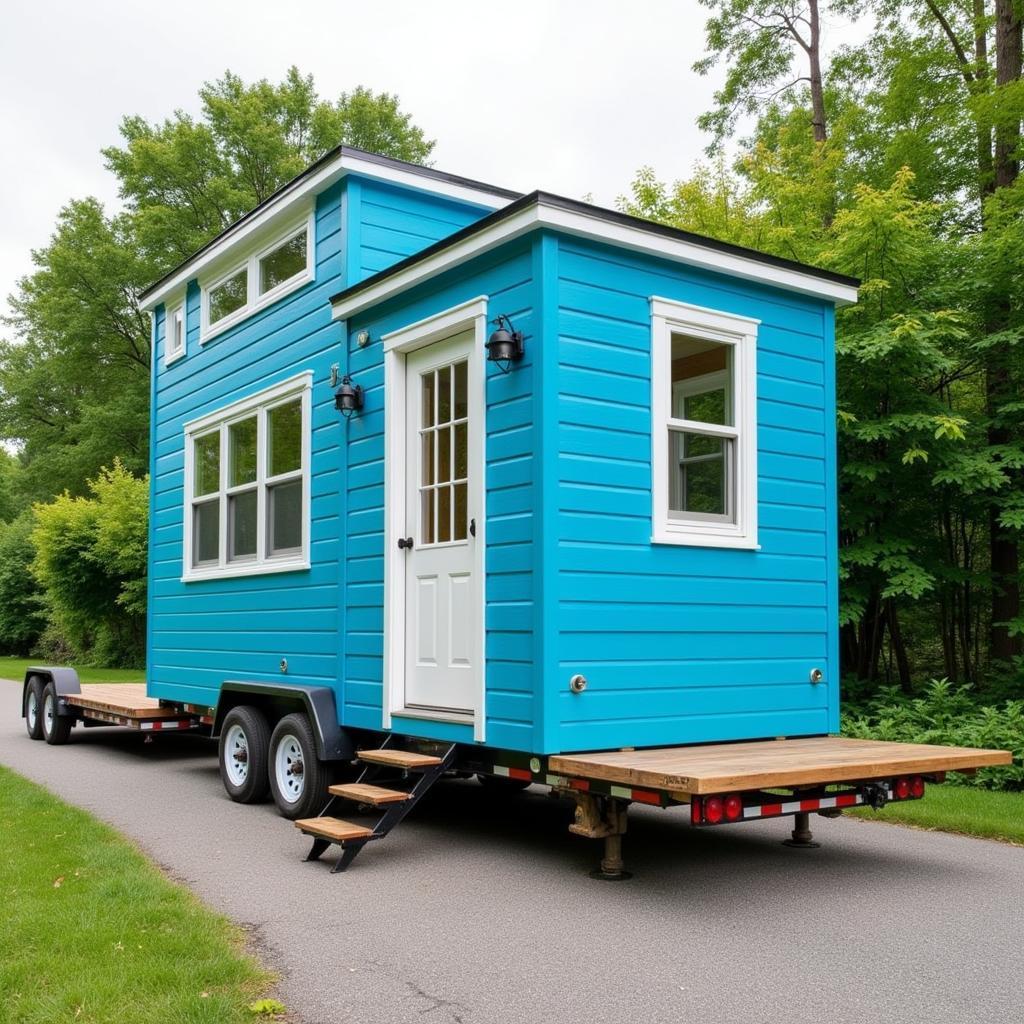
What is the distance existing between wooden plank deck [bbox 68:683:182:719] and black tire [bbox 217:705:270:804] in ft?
6.62

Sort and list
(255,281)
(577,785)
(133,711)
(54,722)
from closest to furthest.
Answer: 1. (577,785)
2. (255,281)
3. (133,711)
4. (54,722)

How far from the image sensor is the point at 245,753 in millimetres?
7832

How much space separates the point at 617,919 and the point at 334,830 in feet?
5.64

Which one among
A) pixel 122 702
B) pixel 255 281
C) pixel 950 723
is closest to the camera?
pixel 255 281

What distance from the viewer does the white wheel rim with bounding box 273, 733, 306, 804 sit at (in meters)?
7.11

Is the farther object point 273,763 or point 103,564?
point 103,564

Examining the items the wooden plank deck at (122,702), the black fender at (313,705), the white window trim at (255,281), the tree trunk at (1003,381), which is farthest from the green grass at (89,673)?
the tree trunk at (1003,381)

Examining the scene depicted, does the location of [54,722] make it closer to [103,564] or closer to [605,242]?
[605,242]

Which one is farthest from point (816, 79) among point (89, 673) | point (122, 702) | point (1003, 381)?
point (89, 673)

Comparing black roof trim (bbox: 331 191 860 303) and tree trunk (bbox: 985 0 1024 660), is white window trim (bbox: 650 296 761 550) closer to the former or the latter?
black roof trim (bbox: 331 191 860 303)

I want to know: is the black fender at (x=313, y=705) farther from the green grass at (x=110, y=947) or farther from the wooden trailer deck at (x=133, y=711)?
the wooden trailer deck at (x=133, y=711)

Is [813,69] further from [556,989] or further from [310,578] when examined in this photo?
[556,989]

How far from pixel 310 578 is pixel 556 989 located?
4.39m

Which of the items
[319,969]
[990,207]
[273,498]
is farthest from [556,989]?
[990,207]
